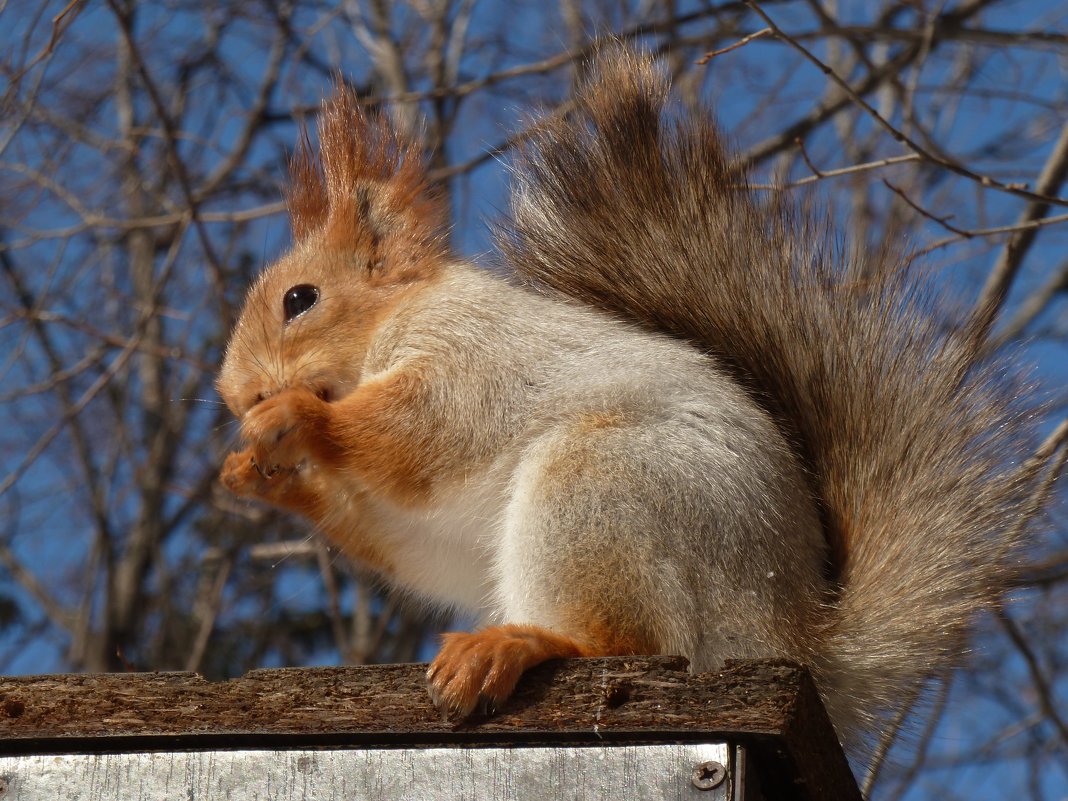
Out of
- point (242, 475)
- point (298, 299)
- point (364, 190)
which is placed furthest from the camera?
point (364, 190)

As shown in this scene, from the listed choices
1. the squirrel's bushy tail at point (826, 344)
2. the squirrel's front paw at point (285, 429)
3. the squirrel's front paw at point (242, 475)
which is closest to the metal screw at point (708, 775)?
the squirrel's bushy tail at point (826, 344)

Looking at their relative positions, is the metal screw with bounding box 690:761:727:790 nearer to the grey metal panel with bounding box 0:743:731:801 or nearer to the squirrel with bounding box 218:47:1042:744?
the grey metal panel with bounding box 0:743:731:801

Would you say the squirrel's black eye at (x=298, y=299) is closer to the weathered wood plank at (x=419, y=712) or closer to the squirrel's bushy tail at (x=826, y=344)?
the squirrel's bushy tail at (x=826, y=344)

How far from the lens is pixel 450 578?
252 cm

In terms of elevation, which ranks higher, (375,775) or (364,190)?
(364,190)

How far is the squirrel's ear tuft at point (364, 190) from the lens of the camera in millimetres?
2902

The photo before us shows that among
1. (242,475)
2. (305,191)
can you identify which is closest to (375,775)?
(242,475)

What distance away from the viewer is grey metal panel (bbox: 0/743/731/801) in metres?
1.69

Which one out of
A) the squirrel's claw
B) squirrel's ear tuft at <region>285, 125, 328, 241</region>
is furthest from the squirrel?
squirrel's ear tuft at <region>285, 125, 328, 241</region>

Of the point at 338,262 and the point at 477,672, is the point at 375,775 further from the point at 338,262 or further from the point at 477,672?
the point at 338,262

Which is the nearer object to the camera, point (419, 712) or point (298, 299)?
point (419, 712)

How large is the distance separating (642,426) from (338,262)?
3.24ft

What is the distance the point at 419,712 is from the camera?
1.75 meters

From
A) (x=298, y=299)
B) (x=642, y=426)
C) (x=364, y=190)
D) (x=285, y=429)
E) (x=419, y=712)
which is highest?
(x=364, y=190)
